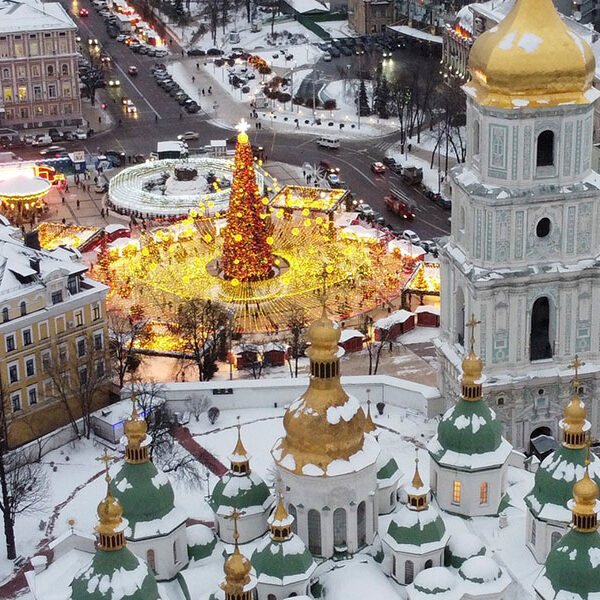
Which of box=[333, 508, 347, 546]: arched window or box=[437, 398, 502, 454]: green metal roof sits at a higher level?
box=[437, 398, 502, 454]: green metal roof

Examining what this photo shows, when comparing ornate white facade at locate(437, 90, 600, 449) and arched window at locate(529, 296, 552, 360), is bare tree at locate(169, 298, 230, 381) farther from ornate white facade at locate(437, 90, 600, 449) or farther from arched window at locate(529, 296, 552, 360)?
arched window at locate(529, 296, 552, 360)

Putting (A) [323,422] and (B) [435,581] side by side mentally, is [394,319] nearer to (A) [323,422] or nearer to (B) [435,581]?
(A) [323,422]

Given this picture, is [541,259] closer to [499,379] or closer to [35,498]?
[499,379]

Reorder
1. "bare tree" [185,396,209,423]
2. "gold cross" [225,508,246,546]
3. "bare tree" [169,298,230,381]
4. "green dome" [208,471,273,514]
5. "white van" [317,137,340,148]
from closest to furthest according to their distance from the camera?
"gold cross" [225,508,246,546] → "green dome" [208,471,273,514] → "bare tree" [185,396,209,423] → "bare tree" [169,298,230,381] → "white van" [317,137,340,148]

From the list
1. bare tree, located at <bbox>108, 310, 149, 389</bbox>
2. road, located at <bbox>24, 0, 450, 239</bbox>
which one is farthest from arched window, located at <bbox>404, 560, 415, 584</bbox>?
road, located at <bbox>24, 0, 450, 239</bbox>

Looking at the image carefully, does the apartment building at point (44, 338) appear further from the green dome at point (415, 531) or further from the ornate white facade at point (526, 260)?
the green dome at point (415, 531)

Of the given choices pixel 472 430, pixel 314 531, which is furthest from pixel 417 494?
pixel 472 430
